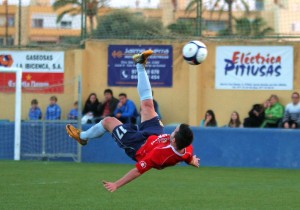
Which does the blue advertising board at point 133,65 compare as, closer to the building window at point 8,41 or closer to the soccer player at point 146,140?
the building window at point 8,41

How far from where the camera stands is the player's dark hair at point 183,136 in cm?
1011

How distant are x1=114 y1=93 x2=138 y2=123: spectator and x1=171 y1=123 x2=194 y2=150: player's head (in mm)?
12252

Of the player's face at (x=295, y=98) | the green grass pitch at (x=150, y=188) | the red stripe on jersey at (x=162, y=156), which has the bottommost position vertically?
the green grass pitch at (x=150, y=188)

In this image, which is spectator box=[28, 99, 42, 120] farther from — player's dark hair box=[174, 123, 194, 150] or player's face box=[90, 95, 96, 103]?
player's dark hair box=[174, 123, 194, 150]

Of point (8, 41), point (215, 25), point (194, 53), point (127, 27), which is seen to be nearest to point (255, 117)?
point (215, 25)

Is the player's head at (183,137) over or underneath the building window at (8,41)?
underneath

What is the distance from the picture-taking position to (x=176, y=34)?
81.5 feet

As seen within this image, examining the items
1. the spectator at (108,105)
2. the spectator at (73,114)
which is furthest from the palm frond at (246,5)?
the spectator at (73,114)

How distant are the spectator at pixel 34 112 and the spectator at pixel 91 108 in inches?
58.4

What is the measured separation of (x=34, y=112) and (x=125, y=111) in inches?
131

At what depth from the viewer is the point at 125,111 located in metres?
22.7

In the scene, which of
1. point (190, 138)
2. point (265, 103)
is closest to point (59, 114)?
point (265, 103)

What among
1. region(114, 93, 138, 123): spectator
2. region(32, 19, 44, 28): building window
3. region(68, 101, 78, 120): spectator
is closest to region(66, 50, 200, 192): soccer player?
region(114, 93, 138, 123): spectator

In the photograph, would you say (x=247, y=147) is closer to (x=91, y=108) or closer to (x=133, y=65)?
(x=91, y=108)
